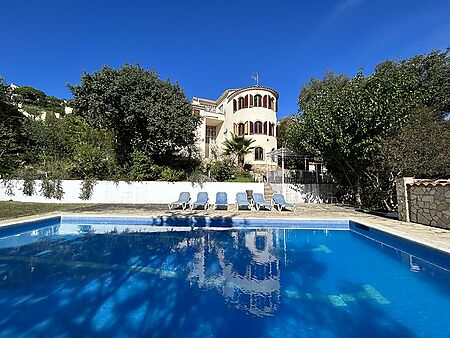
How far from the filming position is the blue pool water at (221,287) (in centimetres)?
371

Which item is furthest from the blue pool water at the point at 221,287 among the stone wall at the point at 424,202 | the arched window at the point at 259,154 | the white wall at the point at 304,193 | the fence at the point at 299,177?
the arched window at the point at 259,154

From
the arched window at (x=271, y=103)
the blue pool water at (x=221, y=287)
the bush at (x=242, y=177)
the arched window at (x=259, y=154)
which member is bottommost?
the blue pool water at (x=221, y=287)

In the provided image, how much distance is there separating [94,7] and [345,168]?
752 inches

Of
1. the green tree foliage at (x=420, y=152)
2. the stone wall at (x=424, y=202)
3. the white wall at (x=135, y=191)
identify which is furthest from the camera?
the white wall at (x=135, y=191)

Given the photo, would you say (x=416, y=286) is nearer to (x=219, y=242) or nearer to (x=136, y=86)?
(x=219, y=242)

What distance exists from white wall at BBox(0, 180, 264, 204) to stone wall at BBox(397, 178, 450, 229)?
8.65 m

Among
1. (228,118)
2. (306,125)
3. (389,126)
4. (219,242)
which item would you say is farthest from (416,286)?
(228,118)

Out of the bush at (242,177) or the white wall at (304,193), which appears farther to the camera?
the bush at (242,177)

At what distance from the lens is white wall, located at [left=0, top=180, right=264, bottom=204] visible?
51.0 ft

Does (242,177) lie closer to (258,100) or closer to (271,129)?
(271,129)

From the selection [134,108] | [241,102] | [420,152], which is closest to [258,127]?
[241,102]

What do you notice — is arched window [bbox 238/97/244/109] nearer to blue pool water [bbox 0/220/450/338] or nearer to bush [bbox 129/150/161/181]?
bush [bbox 129/150/161/181]

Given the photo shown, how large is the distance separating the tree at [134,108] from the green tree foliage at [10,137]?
6090 millimetres

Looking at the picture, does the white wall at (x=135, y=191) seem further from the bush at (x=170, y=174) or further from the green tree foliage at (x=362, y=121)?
the green tree foliage at (x=362, y=121)
